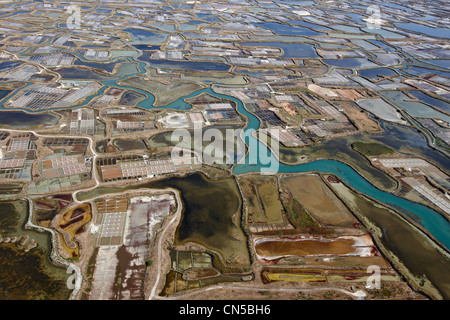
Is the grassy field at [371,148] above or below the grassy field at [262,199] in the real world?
above

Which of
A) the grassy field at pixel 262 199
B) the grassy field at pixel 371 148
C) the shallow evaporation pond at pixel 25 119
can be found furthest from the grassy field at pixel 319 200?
the shallow evaporation pond at pixel 25 119

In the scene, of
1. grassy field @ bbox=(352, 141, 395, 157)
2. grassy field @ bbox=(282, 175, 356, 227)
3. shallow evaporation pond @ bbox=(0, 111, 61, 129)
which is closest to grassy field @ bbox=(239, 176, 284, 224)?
grassy field @ bbox=(282, 175, 356, 227)

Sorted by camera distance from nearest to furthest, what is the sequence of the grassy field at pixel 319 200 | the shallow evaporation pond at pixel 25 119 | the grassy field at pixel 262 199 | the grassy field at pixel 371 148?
1. the grassy field at pixel 262 199
2. the grassy field at pixel 319 200
3. the grassy field at pixel 371 148
4. the shallow evaporation pond at pixel 25 119

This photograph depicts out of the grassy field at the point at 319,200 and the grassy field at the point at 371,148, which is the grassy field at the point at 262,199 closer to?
the grassy field at the point at 319,200

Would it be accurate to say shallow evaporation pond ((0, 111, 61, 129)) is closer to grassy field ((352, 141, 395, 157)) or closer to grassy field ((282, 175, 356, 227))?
grassy field ((282, 175, 356, 227))

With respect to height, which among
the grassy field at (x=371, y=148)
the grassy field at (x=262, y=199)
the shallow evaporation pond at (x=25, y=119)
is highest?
the grassy field at (x=371, y=148)

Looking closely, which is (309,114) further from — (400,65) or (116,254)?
(400,65)

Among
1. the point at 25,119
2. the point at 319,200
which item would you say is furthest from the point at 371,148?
the point at 25,119

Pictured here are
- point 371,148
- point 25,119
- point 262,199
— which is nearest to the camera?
point 262,199

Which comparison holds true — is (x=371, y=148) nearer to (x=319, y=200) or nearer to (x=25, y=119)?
(x=319, y=200)

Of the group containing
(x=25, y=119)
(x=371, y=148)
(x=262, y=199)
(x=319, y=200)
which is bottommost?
(x=262, y=199)

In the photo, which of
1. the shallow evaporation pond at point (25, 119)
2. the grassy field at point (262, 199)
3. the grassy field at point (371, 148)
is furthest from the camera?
the shallow evaporation pond at point (25, 119)
